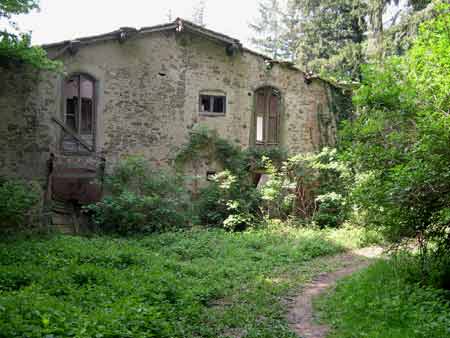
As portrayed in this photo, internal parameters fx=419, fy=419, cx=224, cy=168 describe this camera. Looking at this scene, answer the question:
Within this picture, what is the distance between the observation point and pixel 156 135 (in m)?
14.2

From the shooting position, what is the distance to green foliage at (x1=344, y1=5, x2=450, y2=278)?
543 centimetres

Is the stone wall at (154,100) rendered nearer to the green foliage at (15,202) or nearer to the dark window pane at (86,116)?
the dark window pane at (86,116)

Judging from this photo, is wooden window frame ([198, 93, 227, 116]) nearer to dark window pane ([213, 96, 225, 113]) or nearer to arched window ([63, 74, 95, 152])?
dark window pane ([213, 96, 225, 113])

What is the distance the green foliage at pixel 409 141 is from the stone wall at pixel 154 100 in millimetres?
8602

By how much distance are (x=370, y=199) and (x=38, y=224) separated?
980cm

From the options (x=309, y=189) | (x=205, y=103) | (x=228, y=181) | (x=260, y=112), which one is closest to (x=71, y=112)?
(x=205, y=103)

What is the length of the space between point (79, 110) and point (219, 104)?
15.8 ft

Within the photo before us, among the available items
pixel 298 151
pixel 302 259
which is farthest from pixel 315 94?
pixel 302 259

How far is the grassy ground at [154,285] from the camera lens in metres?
4.44

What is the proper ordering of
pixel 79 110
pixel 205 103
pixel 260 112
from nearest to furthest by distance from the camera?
pixel 79 110, pixel 205 103, pixel 260 112

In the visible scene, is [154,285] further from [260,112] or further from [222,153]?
[260,112]

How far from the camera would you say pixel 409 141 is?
604cm

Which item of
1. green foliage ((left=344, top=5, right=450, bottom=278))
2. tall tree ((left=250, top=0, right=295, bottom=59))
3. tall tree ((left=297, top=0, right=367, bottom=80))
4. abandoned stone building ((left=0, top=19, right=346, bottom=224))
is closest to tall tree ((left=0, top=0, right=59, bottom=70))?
abandoned stone building ((left=0, top=19, right=346, bottom=224))

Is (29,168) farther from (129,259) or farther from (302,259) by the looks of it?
(302,259)
